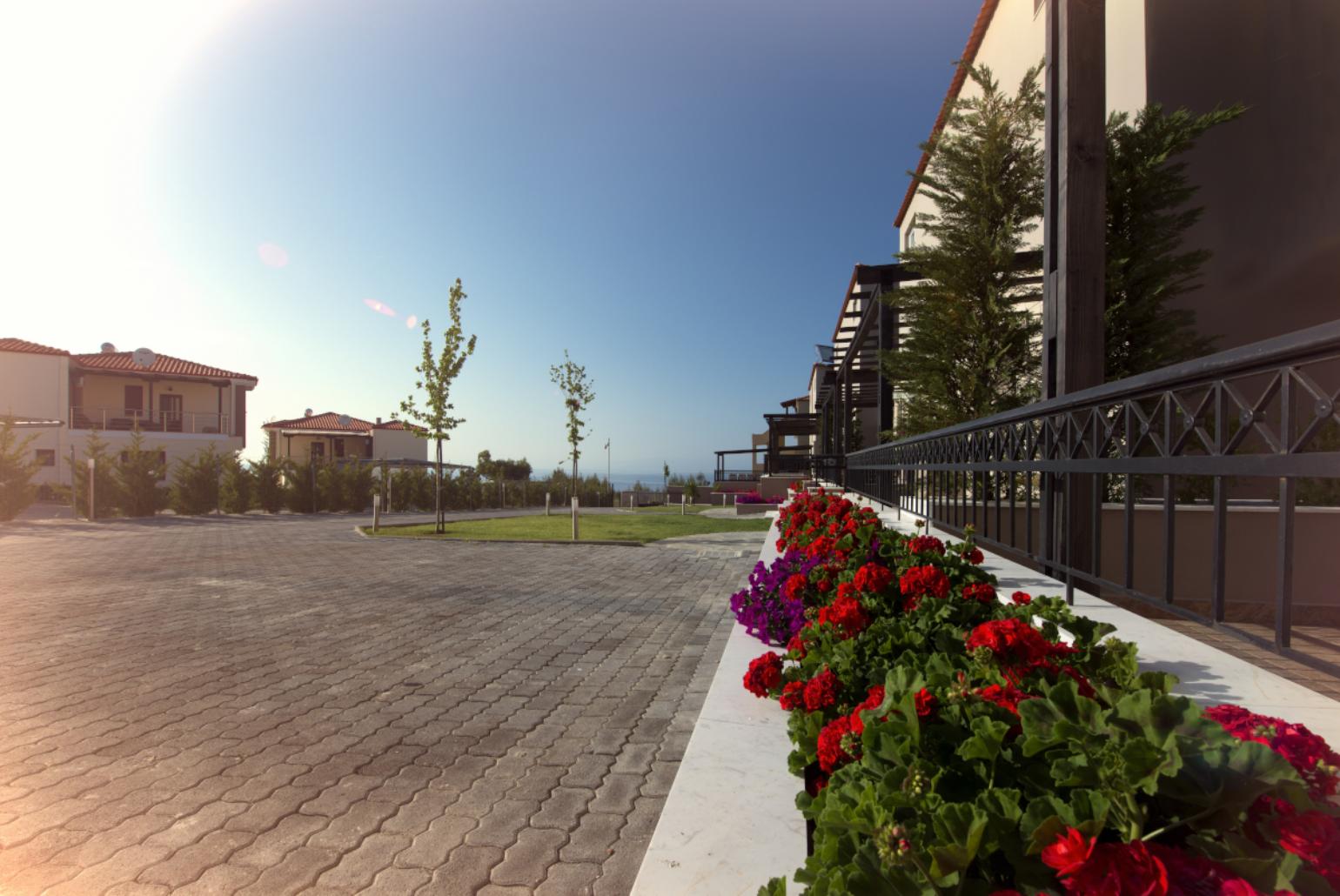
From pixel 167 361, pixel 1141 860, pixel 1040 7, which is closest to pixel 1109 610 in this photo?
pixel 1141 860

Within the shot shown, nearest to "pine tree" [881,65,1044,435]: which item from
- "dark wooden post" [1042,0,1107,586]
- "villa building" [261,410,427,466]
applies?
"dark wooden post" [1042,0,1107,586]

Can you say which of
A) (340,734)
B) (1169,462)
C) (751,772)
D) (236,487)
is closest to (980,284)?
(1169,462)

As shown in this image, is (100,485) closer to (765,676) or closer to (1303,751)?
(765,676)

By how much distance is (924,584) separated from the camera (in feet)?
7.67

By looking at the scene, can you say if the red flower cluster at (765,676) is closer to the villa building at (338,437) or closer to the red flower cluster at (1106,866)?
the red flower cluster at (1106,866)

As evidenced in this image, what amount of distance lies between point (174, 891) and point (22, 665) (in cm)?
435

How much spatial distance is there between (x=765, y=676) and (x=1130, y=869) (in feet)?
5.43

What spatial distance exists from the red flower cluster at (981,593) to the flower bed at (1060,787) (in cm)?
60

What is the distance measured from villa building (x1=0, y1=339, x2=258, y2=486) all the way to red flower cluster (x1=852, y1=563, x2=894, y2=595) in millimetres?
35279

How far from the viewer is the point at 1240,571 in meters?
6.79

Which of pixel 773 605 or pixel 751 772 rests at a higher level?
pixel 773 605

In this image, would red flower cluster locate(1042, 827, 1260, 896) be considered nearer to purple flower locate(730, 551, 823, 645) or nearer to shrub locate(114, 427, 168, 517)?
purple flower locate(730, 551, 823, 645)

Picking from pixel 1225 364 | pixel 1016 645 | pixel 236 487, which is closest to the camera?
pixel 1016 645

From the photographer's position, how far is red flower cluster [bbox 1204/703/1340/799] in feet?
2.80
